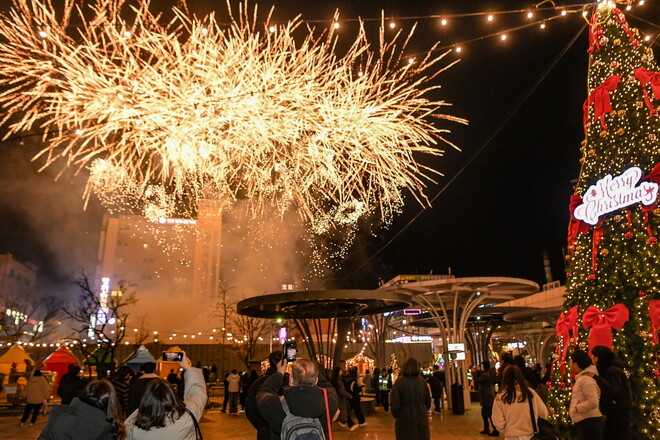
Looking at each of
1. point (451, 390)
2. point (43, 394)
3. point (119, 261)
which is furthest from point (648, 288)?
point (119, 261)

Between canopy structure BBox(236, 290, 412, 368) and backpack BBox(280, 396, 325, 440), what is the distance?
8.76m

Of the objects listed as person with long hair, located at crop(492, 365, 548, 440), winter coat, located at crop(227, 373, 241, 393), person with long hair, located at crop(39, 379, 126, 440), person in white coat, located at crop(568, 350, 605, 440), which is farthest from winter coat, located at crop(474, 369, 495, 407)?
winter coat, located at crop(227, 373, 241, 393)

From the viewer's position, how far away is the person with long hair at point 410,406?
21.6 ft

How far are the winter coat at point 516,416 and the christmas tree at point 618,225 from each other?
333cm

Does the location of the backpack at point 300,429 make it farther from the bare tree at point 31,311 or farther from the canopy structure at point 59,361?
the bare tree at point 31,311

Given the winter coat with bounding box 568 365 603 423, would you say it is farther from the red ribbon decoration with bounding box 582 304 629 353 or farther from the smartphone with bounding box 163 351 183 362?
the smartphone with bounding box 163 351 183 362

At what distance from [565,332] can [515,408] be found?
14.3ft

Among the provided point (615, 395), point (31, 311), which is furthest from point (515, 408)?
point (31, 311)

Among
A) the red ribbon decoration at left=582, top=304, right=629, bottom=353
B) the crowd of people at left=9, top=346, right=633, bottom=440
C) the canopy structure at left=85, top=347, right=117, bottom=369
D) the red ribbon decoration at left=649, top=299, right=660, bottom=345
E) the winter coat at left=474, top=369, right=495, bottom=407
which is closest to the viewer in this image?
the crowd of people at left=9, top=346, right=633, bottom=440

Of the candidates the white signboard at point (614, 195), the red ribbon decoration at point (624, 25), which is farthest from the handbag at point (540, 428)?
the red ribbon decoration at point (624, 25)

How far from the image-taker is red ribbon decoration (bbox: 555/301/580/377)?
8.76 m

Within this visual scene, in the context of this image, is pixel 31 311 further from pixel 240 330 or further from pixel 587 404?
pixel 587 404

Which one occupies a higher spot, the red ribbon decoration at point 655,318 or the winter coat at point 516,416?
the red ribbon decoration at point 655,318

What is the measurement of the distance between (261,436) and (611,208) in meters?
6.46
